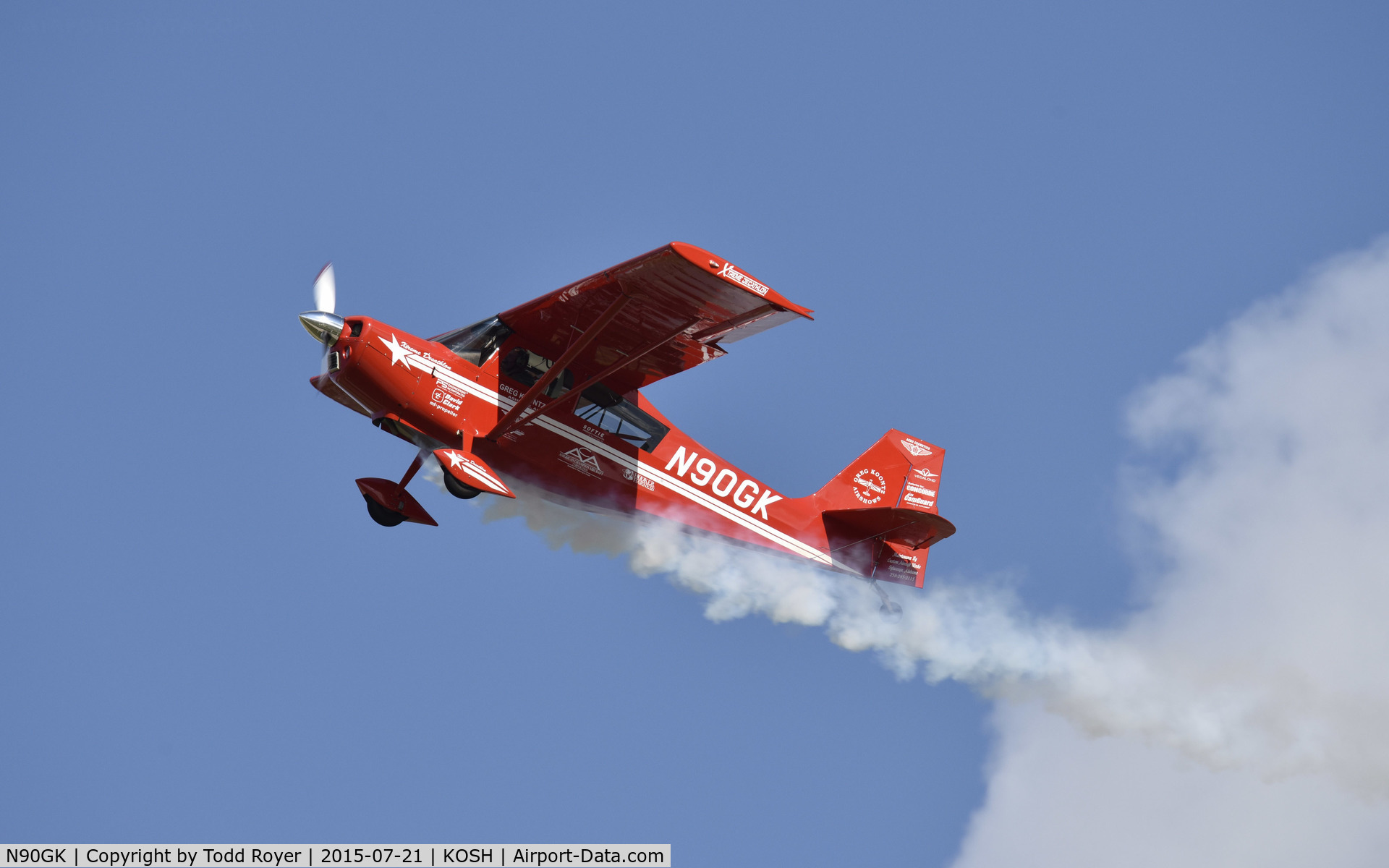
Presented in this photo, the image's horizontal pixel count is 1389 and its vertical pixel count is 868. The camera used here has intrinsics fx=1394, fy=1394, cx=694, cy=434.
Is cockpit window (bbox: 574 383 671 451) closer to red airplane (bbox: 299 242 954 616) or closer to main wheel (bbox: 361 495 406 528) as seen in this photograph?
red airplane (bbox: 299 242 954 616)

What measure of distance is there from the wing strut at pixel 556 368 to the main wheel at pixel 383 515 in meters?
1.76

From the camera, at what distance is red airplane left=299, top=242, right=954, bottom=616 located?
1516 centimetres

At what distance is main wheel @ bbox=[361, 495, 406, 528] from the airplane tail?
556 cm

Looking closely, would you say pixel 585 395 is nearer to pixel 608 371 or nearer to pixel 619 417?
pixel 619 417

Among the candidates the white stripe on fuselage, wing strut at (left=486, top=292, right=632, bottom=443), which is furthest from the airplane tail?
→ wing strut at (left=486, top=292, right=632, bottom=443)

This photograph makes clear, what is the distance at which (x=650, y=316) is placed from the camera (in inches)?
608

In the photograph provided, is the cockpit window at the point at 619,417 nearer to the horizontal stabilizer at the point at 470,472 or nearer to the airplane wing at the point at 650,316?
the airplane wing at the point at 650,316

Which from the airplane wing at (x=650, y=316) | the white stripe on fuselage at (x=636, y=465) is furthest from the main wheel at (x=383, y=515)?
the airplane wing at (x=650, y=316)

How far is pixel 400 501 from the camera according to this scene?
16.9 meters

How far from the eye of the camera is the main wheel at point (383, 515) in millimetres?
16906

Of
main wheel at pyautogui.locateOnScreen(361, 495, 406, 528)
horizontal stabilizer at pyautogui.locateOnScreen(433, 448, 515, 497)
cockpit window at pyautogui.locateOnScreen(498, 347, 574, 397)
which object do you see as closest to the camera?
horizontal stabilizer at pyautogui.locateOnScreen(433, 448, 515, 497)

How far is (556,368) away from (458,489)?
1848mm

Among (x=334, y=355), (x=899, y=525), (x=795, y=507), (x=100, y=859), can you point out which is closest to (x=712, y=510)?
(x=795, y=507)

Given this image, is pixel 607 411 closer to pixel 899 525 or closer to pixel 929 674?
pixel 899 525
